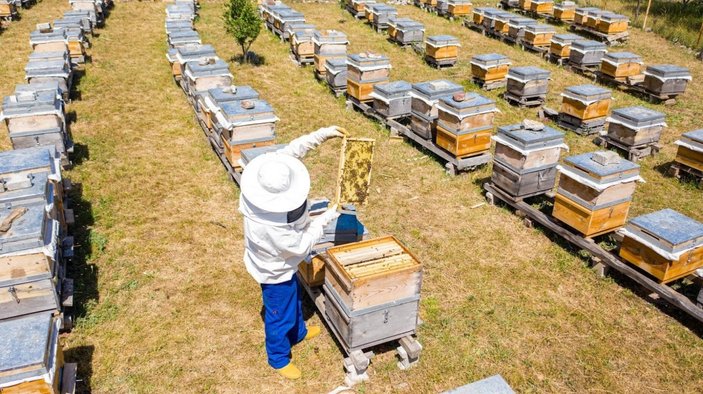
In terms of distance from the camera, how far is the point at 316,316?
6980mm

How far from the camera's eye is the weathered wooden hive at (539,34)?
19.2m

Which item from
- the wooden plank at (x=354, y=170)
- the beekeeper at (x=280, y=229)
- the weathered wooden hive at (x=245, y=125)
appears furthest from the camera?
the weathered wooden hive at (x=245, y=125)

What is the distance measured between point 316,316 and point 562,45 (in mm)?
14863

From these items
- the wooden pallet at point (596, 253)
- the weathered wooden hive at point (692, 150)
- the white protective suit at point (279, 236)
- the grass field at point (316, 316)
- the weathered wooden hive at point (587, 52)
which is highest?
the white protective suit at point (279, 236)

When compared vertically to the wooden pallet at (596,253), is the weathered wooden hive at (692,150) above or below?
above

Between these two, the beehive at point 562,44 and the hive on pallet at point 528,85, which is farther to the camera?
the beehive at point 562,44

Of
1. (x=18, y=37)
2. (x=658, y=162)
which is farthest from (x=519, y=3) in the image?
(x=18, y=37)

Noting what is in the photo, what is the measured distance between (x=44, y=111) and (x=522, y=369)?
30.8ft

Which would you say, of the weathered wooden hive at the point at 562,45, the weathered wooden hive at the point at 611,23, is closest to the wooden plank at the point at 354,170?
the weathered wooden hive at the point at 562,45

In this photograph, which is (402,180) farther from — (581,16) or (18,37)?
(18,37)

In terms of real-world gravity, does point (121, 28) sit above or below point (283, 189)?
below

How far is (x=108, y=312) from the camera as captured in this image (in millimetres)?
6914

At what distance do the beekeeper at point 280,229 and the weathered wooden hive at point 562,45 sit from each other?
48.6ft

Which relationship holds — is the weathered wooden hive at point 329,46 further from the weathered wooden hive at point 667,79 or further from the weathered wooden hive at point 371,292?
the weathered wooden hive at point 371,292
